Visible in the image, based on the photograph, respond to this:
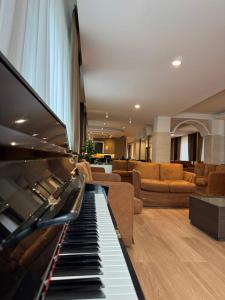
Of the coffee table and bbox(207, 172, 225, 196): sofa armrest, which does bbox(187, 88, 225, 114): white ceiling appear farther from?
the coffee table

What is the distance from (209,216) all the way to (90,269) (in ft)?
10.2

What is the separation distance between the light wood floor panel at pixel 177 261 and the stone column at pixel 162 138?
5.17 m

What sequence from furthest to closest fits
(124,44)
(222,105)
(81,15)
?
(222,105) < (124,44) < (81,15)

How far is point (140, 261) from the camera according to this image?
243 cm

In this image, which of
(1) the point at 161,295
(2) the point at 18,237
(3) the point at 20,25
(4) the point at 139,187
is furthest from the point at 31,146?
(4) the point at 139,187

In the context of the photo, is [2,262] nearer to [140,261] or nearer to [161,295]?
[161,295]

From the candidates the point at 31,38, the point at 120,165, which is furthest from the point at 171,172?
the point at 31,38

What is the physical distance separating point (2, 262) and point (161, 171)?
5.78 meters

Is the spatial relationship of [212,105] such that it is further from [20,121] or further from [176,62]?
[20,121]

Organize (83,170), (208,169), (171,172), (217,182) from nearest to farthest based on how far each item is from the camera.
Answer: (83,170)
(217,182)
(171,172)
(208,169)

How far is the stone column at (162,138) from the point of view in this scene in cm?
893

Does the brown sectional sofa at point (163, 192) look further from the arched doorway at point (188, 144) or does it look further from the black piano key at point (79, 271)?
the arched doorway at point (188, 144)

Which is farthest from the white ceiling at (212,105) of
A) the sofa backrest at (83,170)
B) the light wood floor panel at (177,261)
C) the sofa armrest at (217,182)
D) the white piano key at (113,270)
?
the white piano key at (113,270)

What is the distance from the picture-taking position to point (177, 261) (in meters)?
2.48
